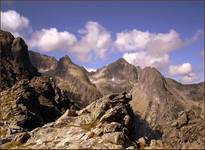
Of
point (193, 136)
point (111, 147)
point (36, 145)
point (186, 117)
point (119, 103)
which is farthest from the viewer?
point (186, 117)

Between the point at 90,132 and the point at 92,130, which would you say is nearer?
the point at 90,132

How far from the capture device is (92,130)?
459 ft

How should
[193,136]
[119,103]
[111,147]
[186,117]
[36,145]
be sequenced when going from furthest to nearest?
1. [186,117]
2. [193,136]
3. [119,103]
4. [36,145]
5. [111,147]

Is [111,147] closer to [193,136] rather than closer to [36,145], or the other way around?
[36,145]

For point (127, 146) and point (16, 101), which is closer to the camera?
point (127, 146)

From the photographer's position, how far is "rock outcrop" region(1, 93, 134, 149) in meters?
130

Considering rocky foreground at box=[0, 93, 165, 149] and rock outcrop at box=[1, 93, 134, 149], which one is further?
rocky foreground at box=[0, 93, 165, 149]

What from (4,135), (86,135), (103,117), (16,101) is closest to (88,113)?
(103,117)

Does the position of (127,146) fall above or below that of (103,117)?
below

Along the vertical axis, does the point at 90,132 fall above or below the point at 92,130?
below

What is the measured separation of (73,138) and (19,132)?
29.1 meters

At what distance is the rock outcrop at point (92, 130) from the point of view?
5133 inches

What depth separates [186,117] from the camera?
189250 millimetres

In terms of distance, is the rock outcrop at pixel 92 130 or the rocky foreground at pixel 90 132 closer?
the rock outcrop at pixel 92 130
